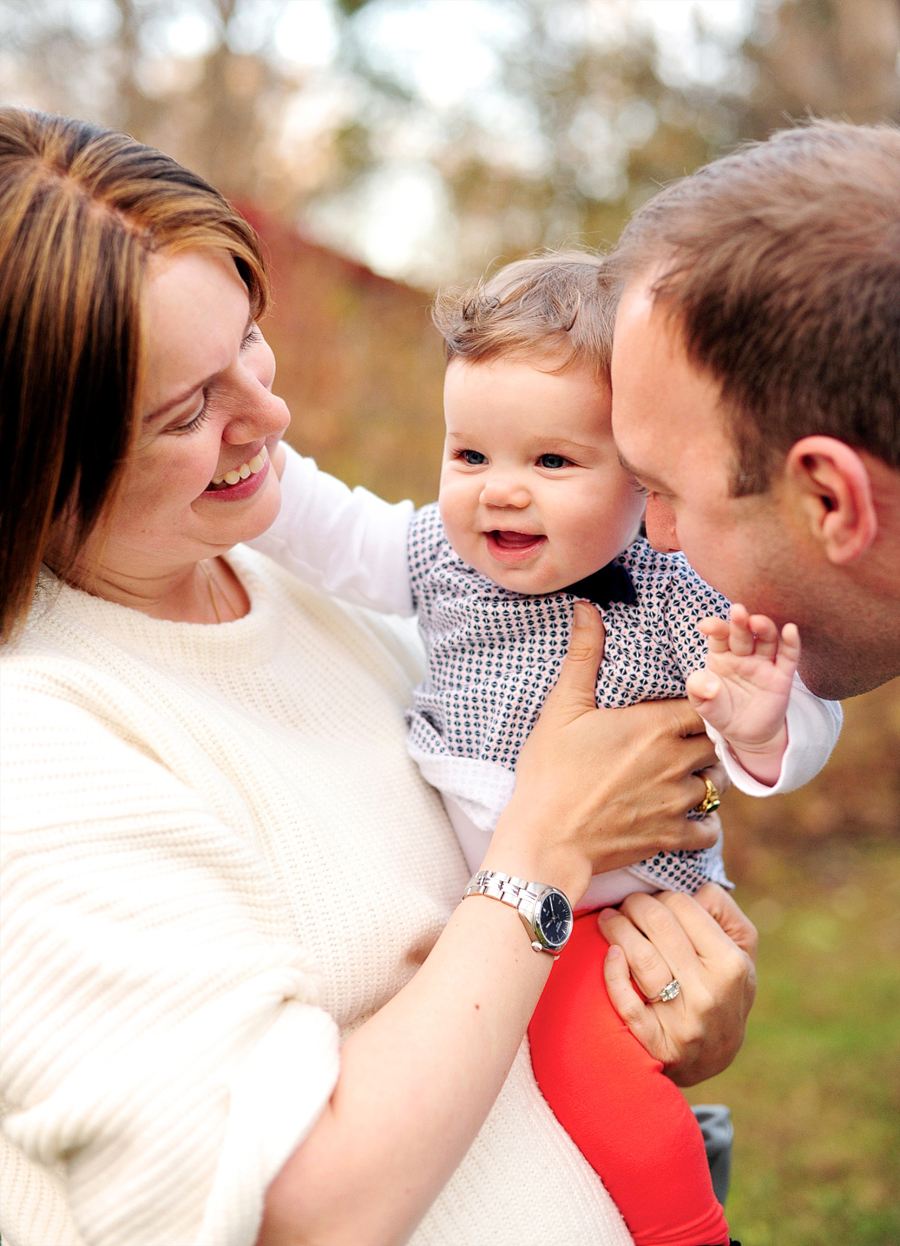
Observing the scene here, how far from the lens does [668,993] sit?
1.68 m

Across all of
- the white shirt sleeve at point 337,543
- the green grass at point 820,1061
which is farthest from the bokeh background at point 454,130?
the white shirt sleeve at point 337,543

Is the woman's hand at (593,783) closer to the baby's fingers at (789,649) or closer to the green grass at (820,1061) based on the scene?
the baby's fingers at (789,649)

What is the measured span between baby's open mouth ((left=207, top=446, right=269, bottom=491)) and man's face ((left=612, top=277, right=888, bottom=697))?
571mm

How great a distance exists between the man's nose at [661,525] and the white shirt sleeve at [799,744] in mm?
294

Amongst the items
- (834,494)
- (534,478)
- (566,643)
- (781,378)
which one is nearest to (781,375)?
(781,378)

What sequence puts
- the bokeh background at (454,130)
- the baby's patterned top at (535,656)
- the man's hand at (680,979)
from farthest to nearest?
the bokeh background at (454,130) < the baby's patterned top at (535,656) < the man's hand at (680,979)

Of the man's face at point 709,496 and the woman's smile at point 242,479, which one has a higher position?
the man's face at point 709,496

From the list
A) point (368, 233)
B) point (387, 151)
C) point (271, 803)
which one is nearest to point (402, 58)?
point (387, 151)

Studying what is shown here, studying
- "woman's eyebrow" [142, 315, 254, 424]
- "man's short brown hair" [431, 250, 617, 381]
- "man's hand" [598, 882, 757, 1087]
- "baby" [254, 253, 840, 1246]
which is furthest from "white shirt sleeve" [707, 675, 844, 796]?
"woman's eyebrow" [142, 315, 254, 424]

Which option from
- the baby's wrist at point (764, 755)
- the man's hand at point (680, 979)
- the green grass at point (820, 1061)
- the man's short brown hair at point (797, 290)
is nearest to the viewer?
the man's short brown hair at point (797, 290)

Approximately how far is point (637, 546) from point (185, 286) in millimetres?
877

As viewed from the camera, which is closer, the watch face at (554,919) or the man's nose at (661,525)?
the watch face at (554,919)

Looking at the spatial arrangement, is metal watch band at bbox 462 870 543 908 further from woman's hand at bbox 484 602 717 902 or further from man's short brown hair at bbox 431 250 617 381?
man's short brown hair at bbox 431 250 617 381

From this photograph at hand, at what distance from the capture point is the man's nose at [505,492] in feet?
5.59
